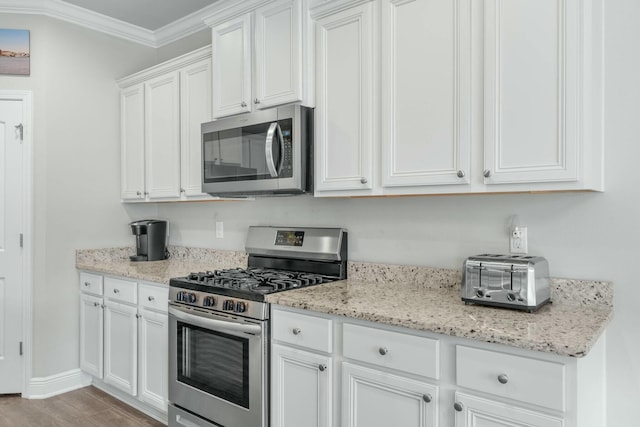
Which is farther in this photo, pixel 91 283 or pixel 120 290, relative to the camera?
pixel 91 283

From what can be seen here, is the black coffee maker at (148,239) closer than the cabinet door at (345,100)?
No

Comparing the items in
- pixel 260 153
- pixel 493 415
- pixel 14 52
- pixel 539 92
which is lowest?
pixel 493 415

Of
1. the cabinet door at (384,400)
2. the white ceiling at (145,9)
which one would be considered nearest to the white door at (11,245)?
the white ceiling at (145,9)

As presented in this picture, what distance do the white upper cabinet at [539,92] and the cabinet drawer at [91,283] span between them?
2736 millimetres

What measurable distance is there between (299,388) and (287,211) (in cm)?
123

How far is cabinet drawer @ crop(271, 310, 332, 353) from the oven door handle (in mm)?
105

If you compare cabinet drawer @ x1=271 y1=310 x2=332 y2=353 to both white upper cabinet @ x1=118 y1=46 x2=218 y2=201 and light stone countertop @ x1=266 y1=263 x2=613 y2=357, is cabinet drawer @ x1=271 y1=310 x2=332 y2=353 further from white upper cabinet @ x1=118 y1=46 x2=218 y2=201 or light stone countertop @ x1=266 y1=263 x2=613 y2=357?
white upper cabinet @ x1=118 y1=46 x2=218 y2=201

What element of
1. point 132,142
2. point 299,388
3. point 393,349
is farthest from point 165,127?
point 393,349

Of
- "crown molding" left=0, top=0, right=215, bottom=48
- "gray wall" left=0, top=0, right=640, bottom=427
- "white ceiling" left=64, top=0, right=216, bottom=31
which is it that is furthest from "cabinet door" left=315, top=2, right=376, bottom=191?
"white ceiling" left=64, top=0, right=216, bottom=31

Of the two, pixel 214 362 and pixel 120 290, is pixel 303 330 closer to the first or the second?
pixel 214 362

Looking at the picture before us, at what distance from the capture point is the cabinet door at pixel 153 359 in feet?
8.98

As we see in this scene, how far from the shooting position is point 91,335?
3.35m

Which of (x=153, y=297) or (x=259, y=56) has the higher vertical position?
(x=259, y=56)

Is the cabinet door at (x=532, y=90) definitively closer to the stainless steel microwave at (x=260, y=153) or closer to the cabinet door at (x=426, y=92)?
the cabinet door at (x=426, y=92)
